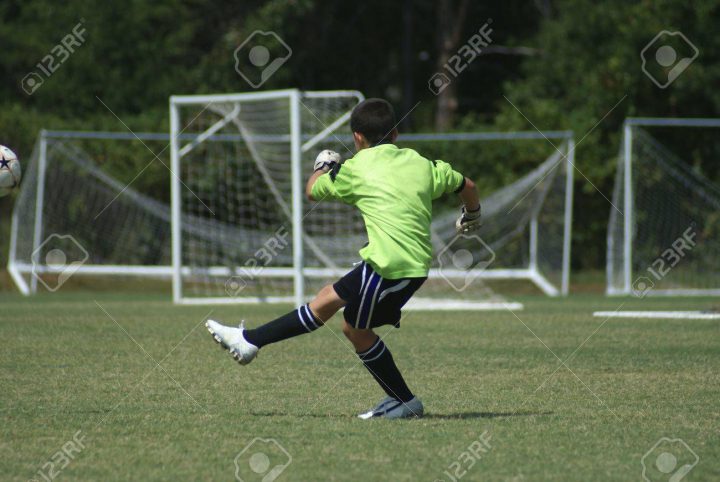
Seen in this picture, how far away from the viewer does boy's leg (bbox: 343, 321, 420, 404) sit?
632 centimetres

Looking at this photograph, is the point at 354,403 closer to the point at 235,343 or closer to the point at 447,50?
the point at 235,343

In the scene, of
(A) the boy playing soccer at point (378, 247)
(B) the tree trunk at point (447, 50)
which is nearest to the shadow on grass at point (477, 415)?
(A) the boy playing soccer at point (378, 247)

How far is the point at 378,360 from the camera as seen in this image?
6.36 meters

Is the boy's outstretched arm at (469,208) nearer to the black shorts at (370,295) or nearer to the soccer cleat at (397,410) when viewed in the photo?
the black shorts at (370,295)

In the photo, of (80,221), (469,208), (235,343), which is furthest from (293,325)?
(80,221)

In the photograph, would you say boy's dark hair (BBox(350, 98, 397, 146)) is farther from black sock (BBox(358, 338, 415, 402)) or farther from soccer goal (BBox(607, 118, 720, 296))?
soccer goal (BBox(607, 118, 720, 296))

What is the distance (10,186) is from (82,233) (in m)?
13.4

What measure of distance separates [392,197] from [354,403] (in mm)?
1360

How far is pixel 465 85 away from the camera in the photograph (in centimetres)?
3094

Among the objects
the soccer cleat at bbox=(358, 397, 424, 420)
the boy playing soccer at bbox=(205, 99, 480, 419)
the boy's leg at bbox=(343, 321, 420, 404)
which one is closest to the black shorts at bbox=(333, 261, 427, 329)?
the boy playing soccer at bbox=(205, 99, 480, 419)

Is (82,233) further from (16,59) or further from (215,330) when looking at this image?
(215,330)

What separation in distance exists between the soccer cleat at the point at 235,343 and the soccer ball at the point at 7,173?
2353mm

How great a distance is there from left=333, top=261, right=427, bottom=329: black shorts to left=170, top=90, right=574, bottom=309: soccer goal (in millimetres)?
8160

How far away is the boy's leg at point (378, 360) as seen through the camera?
6316 mm
